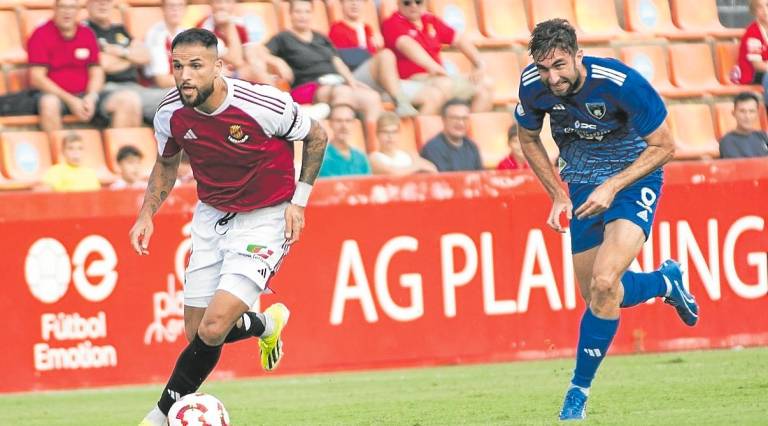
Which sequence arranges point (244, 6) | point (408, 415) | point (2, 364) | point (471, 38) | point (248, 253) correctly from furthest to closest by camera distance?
point (471, 38)
point (244, 6)
point (2, 364)
point (408, 415)
point (248, 253)

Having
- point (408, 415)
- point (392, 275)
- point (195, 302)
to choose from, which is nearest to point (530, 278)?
point (392, 275)

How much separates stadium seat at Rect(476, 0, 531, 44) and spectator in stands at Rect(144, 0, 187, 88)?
13.4 ft

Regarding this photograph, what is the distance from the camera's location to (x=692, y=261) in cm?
1319

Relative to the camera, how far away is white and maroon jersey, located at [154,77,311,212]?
8289mm

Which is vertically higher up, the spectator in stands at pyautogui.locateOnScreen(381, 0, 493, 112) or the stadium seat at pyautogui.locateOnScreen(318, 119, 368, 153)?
the spectator in stands at pyautogui.locateOnScreen(381, 0, 493, 112)

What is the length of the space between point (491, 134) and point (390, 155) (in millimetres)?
2102

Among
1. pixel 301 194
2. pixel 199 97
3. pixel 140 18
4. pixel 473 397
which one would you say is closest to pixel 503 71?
pixel 140 18

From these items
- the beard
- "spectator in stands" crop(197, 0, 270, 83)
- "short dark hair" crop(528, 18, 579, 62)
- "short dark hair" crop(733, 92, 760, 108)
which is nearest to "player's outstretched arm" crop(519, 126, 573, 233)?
"short dark hair" crop(528, 18, 579, 62)

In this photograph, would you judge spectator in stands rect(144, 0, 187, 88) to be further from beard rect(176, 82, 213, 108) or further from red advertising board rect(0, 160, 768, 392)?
beard rect(176, 82, 213, 108)

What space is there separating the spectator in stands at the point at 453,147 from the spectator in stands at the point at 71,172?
313 cm

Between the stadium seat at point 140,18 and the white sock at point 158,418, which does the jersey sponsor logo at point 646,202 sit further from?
the stadium seat at point 140,18

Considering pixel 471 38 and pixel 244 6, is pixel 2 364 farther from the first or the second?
pixel 471 38

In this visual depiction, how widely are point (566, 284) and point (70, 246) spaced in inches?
162

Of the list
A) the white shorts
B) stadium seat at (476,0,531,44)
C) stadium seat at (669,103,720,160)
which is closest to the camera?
the white shorts
